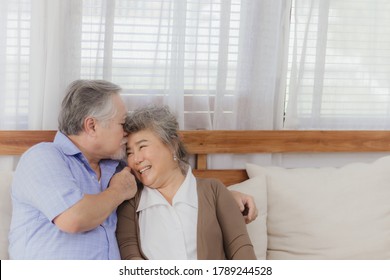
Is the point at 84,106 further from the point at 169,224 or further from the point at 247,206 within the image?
the point at 247,206

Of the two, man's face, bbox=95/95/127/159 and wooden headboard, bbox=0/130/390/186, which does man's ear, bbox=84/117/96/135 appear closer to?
man's face, bbox=95/95/127/159

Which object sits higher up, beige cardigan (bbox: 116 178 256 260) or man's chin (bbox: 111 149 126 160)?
man's chin (bbox: 111 149 126 160)

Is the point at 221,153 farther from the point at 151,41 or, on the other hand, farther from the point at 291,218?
the point at 151,41

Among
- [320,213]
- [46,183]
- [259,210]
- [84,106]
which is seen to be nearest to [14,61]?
[84,106]

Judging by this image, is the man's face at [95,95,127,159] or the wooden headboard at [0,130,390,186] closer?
the man's face at [95,95,127,159]

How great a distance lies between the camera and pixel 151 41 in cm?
230

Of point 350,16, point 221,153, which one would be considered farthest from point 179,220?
point 350,16

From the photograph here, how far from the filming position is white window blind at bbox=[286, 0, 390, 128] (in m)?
2.45

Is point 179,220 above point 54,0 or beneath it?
beneath

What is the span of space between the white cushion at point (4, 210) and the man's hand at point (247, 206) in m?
0.77

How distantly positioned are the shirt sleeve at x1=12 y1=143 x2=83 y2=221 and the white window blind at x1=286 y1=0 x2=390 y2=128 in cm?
106

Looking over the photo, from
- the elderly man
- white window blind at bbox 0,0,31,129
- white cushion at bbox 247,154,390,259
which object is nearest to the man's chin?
the elderly man
